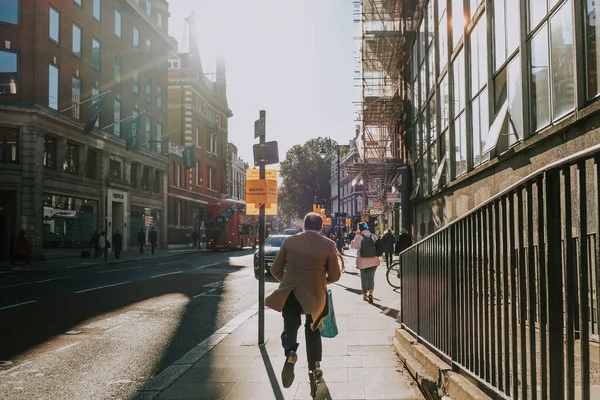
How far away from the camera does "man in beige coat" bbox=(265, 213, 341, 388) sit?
5.68 metres

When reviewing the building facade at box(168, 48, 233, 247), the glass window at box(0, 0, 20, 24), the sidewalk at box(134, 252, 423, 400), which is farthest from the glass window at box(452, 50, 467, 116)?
the building facade at box(168, 48, 233, 247)

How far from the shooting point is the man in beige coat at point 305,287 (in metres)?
5.68

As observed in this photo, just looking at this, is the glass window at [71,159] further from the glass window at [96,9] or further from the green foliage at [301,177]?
the green foliage at [301,177]

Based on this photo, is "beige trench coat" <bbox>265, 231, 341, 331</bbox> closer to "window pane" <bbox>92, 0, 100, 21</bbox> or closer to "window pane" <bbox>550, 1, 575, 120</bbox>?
"window pane" <bbox>550, 1, 575, 120</bbox>

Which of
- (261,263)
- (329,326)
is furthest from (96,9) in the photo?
(329,326)

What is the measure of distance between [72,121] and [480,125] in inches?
997

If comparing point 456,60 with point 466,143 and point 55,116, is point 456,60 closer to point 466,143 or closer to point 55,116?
point 466,143

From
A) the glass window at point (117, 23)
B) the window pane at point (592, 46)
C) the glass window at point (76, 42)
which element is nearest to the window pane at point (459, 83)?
the window pane at point (592, 46)

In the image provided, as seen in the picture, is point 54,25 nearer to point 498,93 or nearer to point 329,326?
point 498,93

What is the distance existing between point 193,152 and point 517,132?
38362 millimetres

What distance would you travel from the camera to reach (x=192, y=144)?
55.3 metres

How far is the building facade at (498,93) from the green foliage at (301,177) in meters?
68.7

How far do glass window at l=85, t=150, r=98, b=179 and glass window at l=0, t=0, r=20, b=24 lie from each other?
9.43 meters

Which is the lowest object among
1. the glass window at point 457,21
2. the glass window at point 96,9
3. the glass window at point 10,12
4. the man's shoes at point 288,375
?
the man's shoes at point 288,375
